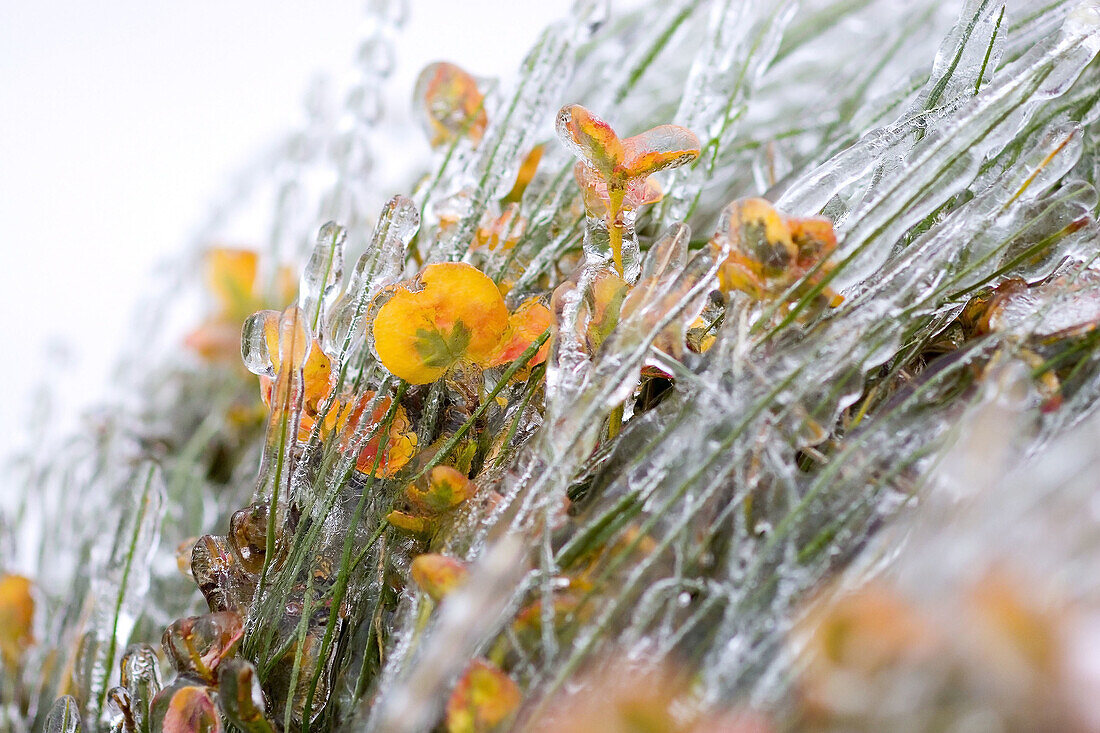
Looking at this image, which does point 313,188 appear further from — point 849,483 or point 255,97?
point 255,97

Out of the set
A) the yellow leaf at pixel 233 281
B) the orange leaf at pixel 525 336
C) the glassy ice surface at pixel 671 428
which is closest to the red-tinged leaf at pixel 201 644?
the glassy ice surface at pixel 671 428

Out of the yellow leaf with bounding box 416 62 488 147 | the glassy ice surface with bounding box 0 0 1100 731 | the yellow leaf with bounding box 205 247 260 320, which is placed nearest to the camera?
the glassy ice surface with bounding box 0 0 1100 731

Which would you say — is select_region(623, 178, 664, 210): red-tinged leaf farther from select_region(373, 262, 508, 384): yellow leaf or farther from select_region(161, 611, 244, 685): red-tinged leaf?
select_region(161, 611, 244, 685): red-tinged leaf

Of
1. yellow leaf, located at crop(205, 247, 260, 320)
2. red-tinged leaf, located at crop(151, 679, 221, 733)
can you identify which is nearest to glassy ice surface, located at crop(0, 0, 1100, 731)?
red-tinged leaf, located at crop(151, 679, 221, 733)

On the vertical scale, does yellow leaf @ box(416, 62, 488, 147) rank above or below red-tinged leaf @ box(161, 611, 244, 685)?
above

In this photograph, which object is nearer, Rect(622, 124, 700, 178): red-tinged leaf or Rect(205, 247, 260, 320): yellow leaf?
Rect(622, 124, 700, 178): red-tinged leaf

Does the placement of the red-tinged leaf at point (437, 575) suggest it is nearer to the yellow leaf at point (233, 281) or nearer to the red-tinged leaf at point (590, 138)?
the red-tinged leaf at point (590, 138)
